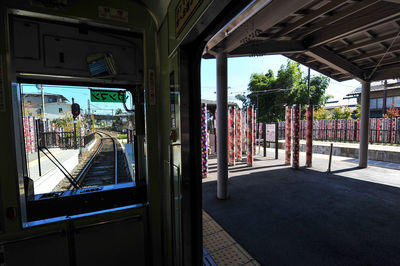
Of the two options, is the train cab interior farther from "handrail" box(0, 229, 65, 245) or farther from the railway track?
the railway track

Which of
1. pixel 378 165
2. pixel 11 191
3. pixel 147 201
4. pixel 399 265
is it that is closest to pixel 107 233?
pixel 147 201

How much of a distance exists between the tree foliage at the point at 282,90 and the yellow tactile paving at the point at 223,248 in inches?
638

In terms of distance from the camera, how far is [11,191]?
→ 57.0 inches

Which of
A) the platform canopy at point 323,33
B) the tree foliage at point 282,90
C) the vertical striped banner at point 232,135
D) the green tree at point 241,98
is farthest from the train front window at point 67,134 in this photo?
the green tree at point 241,98

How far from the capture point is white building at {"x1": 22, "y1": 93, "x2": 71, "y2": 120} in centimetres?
189

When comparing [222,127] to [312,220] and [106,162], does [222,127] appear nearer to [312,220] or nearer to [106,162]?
[312,220]

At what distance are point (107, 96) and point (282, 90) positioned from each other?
1845 centimetres

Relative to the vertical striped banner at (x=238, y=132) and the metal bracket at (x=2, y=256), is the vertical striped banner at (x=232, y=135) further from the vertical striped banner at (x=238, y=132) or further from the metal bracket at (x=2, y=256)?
the metal bracket at (x=2, y=256)

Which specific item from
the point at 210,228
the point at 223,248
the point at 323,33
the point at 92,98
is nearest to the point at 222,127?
the point at 210,228

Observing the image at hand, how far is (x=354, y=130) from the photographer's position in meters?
12.6

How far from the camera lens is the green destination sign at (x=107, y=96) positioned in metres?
2.28

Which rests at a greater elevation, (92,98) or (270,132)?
→ (92,98)

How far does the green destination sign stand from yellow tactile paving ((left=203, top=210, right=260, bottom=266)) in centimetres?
231

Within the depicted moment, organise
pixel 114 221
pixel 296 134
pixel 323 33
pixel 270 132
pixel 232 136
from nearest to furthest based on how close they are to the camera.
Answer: pixel 114 221 → pixel 323 33 → pixel 296 134 → pixel 232 136 → pixel 270 132
